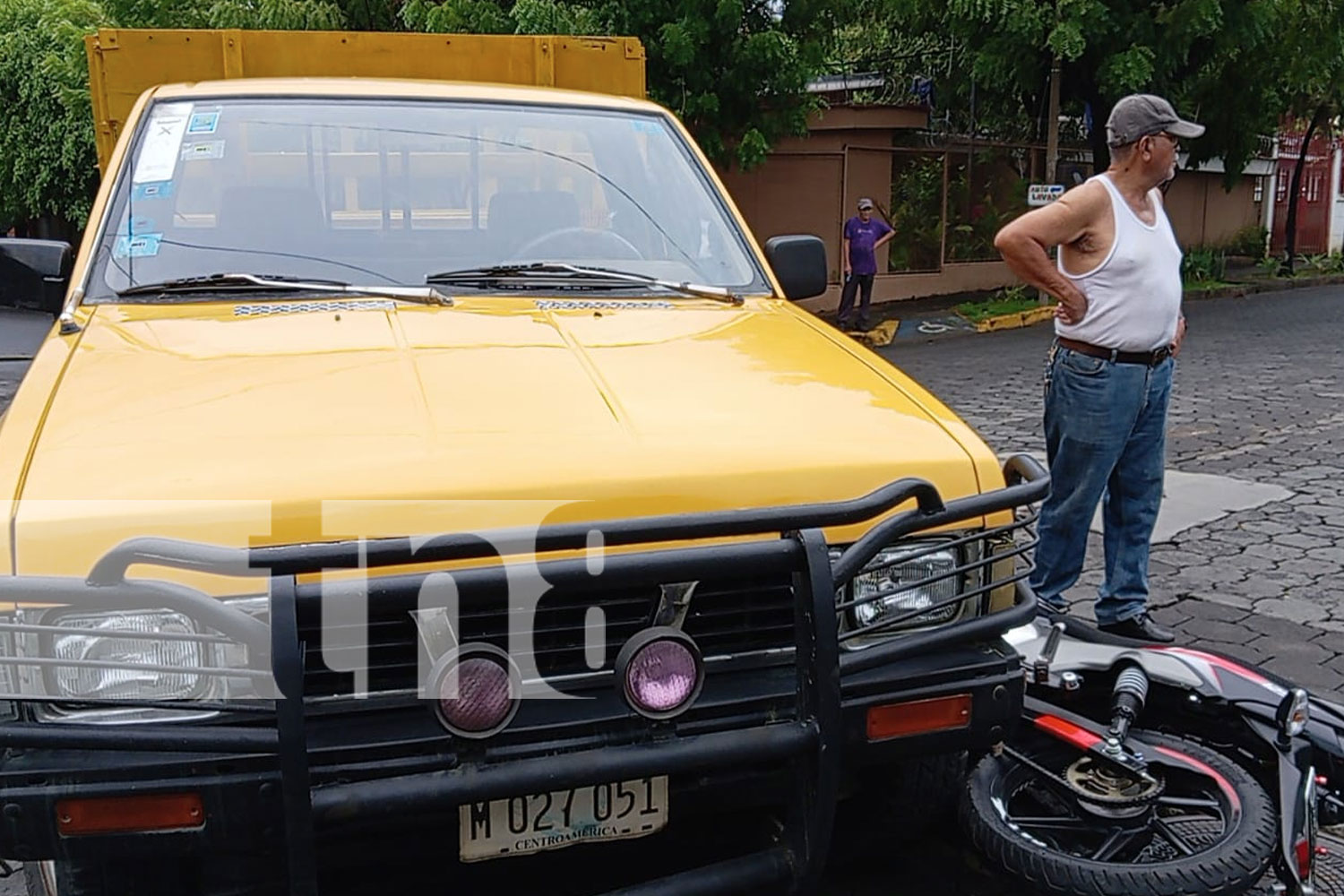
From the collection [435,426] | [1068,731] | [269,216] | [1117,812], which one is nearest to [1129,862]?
[1117,812]

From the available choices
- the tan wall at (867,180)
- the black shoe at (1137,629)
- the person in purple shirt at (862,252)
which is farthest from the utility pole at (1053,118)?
the black shoe at (1137,629)

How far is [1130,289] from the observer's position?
169 inches

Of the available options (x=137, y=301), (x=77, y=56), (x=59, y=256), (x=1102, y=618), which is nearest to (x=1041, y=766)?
(x=1102, y=618)

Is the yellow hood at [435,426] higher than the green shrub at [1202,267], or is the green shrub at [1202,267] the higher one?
the yellow hood at [435,426]

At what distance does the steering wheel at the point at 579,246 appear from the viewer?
3.61 m

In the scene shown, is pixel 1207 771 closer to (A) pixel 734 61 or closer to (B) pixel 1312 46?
(A) pixel 734 61

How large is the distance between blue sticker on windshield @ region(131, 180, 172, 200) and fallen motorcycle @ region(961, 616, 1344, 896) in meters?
2.68

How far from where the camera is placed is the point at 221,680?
85.0 inches

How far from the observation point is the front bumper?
202 centimetres

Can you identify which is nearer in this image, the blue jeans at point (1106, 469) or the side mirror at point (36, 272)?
the side mirror at point (36, 272)

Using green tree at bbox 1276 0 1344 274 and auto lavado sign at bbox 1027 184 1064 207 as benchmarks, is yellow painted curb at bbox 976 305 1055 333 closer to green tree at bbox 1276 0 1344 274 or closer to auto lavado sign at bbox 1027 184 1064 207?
auto lavado sign at bbox 1027 184 1064 207

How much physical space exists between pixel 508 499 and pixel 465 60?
12.4 ft

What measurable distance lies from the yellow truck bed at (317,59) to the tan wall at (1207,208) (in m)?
22.5

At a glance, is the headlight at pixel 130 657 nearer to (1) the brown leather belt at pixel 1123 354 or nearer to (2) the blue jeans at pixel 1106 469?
(2) the blue jeans at pixel 1106 469
